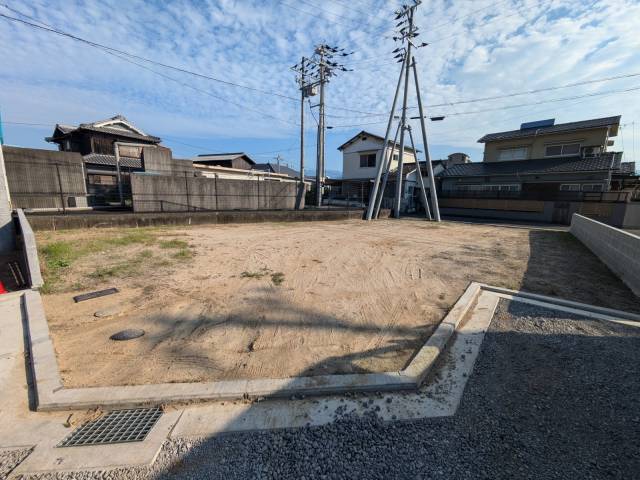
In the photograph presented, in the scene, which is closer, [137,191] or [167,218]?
[167,218]

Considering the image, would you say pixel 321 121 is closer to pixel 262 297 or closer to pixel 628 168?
pixel 262 297

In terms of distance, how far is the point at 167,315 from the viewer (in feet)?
12.6

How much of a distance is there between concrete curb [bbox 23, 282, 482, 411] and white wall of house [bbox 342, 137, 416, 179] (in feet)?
81.1

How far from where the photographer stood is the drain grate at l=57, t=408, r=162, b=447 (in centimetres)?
195

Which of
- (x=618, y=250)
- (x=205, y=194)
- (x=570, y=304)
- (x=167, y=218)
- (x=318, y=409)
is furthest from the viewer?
(x=205, y=194)

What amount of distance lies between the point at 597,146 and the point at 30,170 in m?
32.2

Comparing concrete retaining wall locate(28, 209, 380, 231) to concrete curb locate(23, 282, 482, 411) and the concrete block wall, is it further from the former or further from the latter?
the concrete block wall

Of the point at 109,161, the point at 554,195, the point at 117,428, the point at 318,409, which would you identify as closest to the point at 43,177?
the point at 109,161

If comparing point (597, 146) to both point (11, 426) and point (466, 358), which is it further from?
point (11, 426)

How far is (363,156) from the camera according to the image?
26953 mm

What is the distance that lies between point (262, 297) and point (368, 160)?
79.9ft

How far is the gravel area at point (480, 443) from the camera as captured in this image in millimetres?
1773

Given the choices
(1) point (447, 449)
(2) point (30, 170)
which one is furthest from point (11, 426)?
(2) point (30, 170)

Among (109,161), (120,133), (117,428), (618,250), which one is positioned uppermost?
(120,133)
